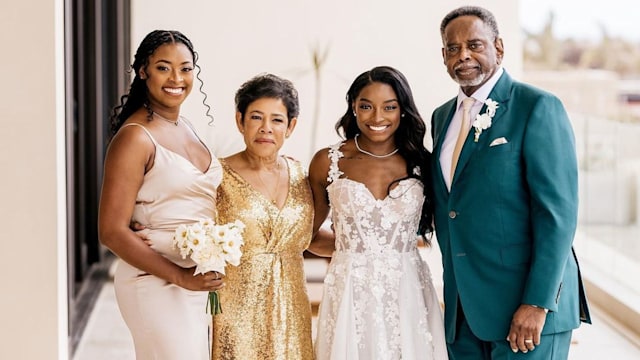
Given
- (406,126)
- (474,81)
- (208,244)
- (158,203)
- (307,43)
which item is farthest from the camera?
(307,43)

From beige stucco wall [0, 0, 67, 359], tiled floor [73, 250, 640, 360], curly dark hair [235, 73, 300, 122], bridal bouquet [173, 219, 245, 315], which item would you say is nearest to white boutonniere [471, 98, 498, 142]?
curly dark hair [235, 73, 300, 122]

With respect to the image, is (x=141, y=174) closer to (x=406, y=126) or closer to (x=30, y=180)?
(x=30, y=180)

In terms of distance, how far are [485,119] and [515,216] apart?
0.31 meters

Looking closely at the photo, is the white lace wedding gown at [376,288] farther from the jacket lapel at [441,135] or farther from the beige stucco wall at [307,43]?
the beige stucco wall at [307,43]

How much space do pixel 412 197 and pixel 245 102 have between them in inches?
24.9

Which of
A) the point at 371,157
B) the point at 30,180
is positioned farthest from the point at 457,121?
the point at 30,180

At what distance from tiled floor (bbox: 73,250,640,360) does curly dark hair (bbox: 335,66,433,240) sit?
2604mm

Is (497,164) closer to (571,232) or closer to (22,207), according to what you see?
(571,232)

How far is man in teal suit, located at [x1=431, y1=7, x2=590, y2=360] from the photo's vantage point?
113 inches

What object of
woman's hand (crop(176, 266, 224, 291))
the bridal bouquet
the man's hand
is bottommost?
the man's hand

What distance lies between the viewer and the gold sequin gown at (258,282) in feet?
10.2

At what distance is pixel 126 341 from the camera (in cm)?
570

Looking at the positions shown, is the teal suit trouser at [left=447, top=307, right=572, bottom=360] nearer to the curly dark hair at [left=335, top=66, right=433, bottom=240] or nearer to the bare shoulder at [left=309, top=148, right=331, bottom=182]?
the curly dark hair at [left=335, top=66, right=433, bottom=240]

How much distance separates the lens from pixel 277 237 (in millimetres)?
3109
